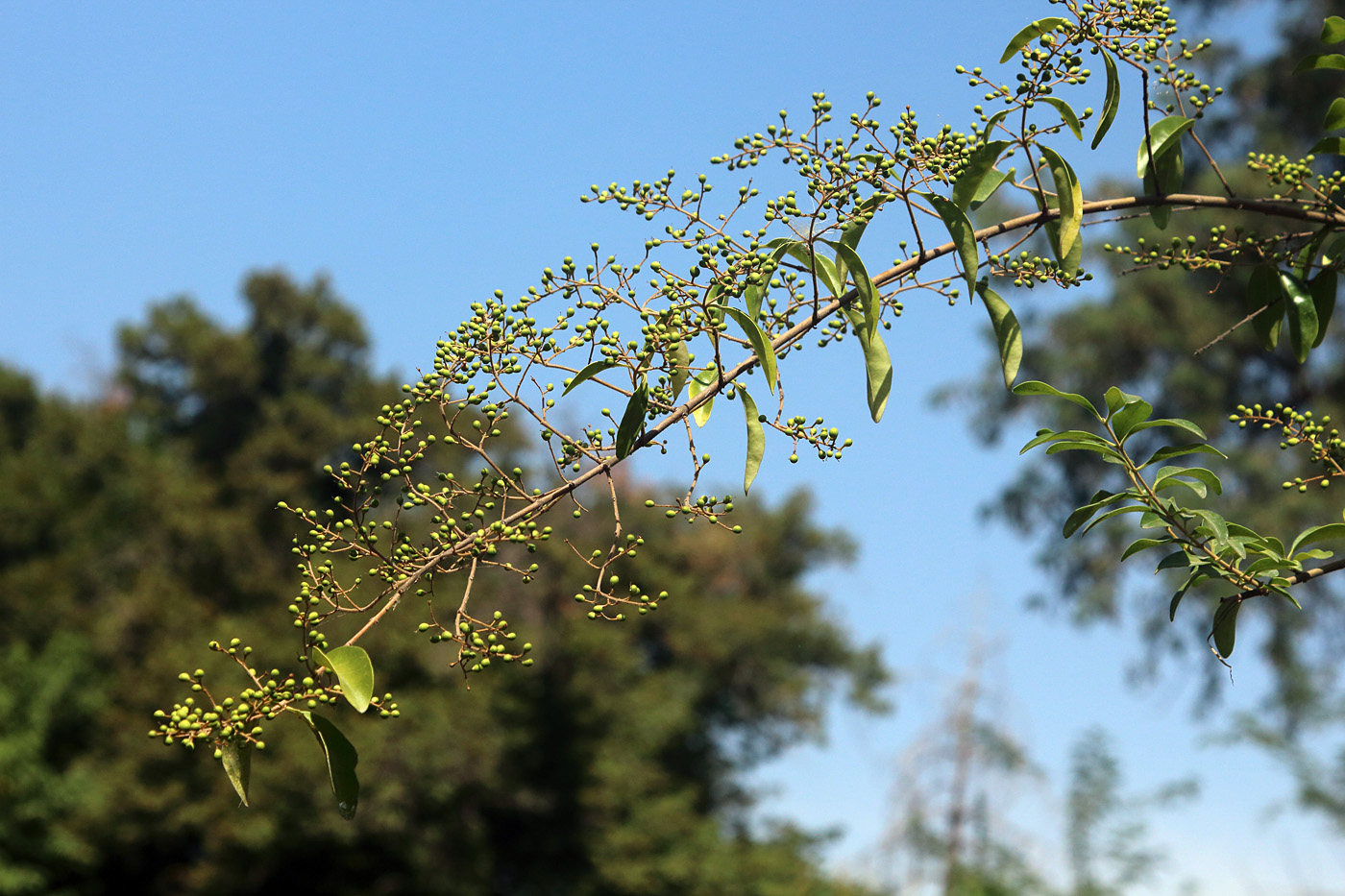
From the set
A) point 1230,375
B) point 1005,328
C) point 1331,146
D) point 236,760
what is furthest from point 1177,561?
point 1230,375

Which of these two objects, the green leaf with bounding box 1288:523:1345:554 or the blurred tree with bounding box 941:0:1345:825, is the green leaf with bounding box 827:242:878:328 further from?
the blurred tree with bounding box 941:0:1345:825

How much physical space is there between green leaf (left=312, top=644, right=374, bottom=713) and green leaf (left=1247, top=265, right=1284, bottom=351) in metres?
1.04

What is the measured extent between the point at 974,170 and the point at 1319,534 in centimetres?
51

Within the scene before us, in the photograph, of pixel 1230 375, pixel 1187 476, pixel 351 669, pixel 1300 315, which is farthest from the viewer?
pixel 1230 375

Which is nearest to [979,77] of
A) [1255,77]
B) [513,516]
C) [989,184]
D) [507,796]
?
[989,184]

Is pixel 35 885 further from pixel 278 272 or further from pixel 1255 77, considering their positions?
pixel 1255 77

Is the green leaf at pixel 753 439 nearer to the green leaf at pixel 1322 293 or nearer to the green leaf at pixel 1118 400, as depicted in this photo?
the green leaf at pixel 1118 400

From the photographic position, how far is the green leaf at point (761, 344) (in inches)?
38.5

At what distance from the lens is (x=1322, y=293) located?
1.29m

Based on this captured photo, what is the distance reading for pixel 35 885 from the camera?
490 inches

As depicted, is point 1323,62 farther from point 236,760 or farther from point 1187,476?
point 236,760

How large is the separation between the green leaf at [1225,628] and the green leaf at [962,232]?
0.43m

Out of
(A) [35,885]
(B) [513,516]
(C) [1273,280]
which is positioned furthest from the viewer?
(A) [35,885]

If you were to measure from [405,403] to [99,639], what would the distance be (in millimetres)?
13447
